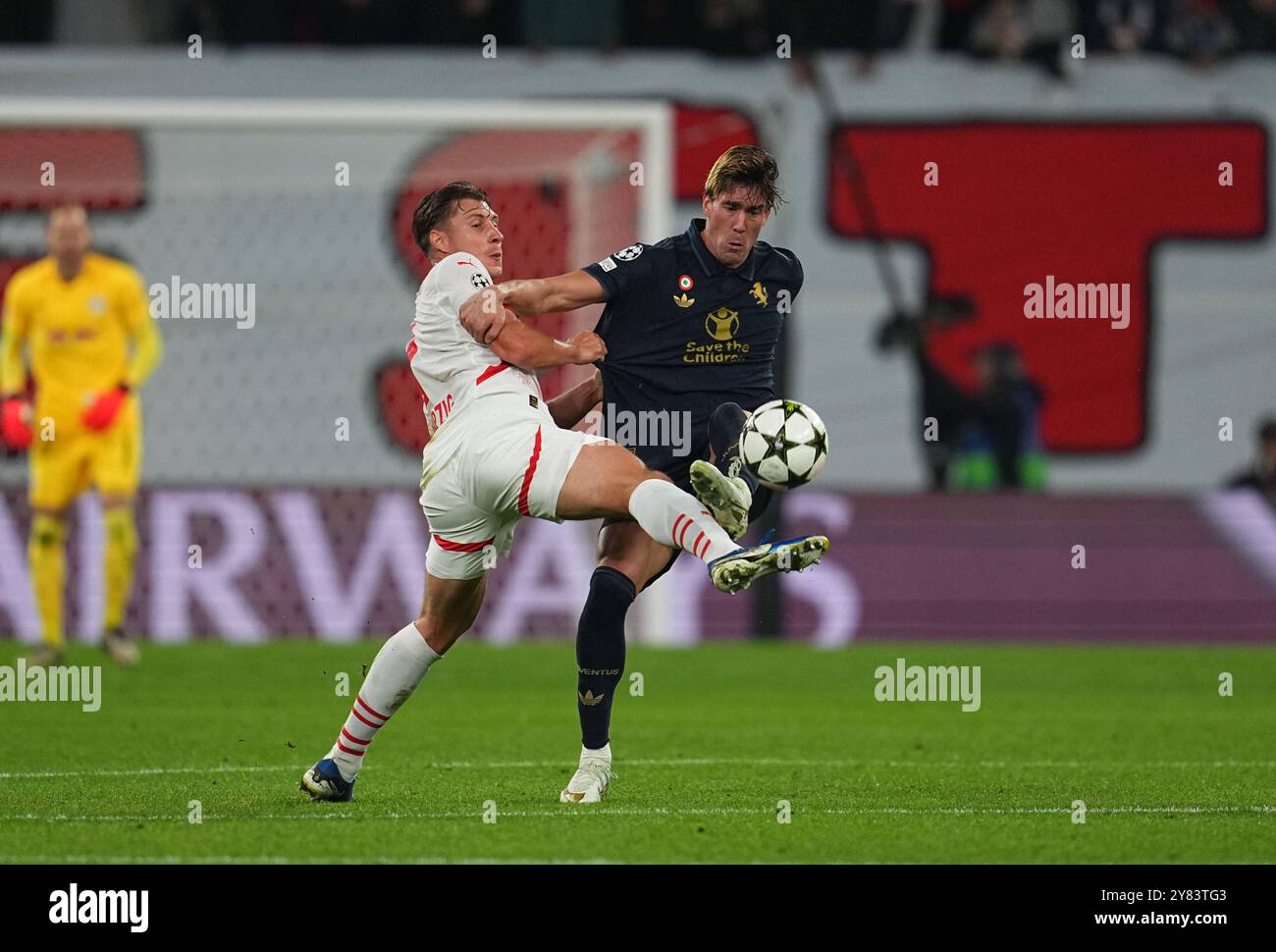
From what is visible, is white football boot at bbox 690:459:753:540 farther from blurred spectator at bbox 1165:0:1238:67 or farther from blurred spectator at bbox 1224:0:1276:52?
blurred spectator at bbox 1224:0:1276:52

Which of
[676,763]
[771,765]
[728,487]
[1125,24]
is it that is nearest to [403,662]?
[728,487]

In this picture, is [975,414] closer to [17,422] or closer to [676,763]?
[17,422]

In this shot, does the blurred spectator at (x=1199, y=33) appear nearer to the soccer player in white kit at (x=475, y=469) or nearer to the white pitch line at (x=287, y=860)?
the soccer player in white kit at (x=475, y=469)

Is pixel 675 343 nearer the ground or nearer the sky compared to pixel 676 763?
nearer the sky

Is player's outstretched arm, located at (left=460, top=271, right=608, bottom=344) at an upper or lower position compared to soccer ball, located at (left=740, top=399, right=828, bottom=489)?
upper

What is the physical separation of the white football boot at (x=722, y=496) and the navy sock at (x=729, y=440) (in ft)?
0.51

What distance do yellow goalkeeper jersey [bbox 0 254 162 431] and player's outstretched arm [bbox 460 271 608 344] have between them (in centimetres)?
609

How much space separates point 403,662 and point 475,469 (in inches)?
29.6

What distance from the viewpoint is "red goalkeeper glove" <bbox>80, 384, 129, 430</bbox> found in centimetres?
1194

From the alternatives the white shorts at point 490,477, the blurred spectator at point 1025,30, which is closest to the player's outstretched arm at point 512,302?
the white shorts at point 490,477

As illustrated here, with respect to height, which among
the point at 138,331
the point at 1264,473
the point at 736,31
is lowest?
the point at 1264,473

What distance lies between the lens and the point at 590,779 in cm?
685

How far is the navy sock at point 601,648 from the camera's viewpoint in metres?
6.81

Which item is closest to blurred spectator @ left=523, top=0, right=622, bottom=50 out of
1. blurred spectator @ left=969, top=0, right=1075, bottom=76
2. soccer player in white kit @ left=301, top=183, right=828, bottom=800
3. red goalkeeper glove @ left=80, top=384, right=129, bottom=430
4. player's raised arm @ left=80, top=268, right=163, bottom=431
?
blurred spectator @ left=969, top=0, right=1075, bottom=76
